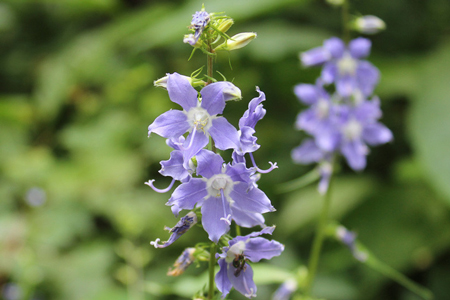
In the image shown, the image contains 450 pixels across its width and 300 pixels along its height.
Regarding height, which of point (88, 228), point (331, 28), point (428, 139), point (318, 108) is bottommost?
point (88, 228)

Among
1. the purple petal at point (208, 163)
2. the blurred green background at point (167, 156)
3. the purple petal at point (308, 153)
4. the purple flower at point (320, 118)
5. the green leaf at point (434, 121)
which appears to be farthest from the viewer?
the blurred green background at point (167, 156)

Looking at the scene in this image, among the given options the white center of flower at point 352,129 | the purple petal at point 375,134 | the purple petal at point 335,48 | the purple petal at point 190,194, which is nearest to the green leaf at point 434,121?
the purple petal at point 375,134

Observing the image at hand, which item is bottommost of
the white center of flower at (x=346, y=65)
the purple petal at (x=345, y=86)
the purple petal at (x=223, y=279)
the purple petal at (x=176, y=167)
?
the purple petal at (x=345, y=86)

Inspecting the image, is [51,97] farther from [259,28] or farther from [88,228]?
[259,28]

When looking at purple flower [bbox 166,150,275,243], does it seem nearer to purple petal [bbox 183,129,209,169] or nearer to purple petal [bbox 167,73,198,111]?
purple petal [bbox 183,129,209,169]

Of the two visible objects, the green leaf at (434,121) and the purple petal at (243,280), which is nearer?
the purple petal at (243,280)

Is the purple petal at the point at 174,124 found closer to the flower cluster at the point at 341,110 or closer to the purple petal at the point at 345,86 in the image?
the flower cluster at the point at 341,110

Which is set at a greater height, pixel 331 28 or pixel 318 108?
pixel 318 108

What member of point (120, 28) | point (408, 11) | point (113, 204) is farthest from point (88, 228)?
point (408, 11)
